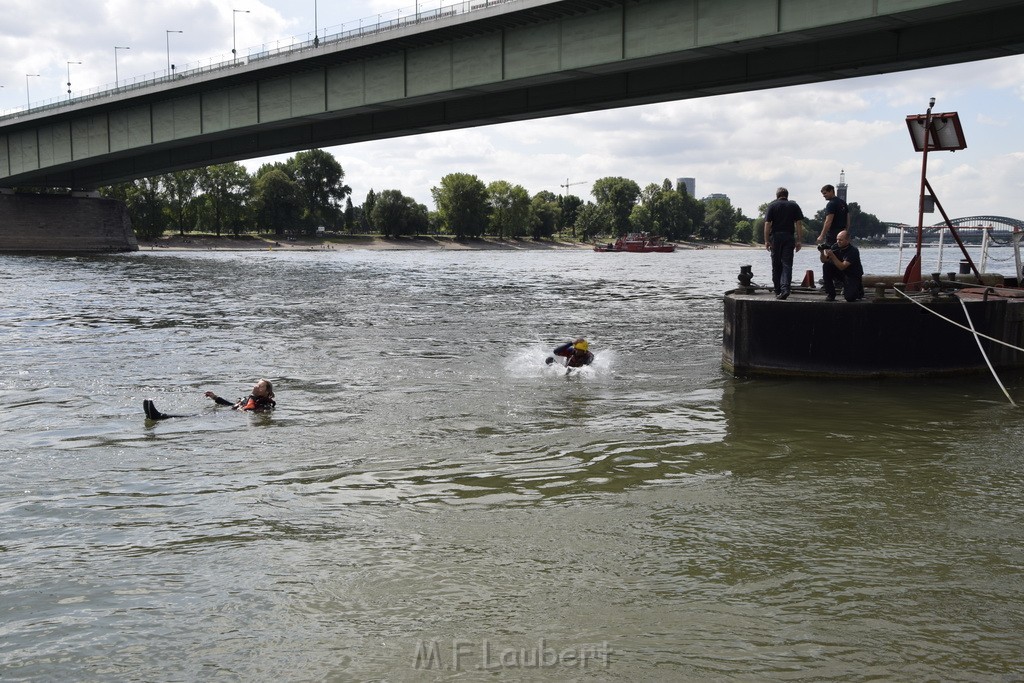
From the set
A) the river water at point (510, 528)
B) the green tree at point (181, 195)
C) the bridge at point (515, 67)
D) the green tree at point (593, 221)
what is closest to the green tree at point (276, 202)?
the green tree at point (181, 195)

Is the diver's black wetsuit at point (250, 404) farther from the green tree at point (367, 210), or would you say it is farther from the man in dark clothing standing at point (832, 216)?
the green tree at point (367, 210)

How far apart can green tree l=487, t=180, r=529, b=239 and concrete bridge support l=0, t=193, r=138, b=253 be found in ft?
258

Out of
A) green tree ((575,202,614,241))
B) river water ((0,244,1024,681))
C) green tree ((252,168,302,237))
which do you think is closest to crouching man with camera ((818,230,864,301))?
river water ((0,244,1024,681))

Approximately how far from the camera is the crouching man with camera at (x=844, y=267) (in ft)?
54.9

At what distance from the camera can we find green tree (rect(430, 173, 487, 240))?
153250 mm

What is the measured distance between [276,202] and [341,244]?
11.7 meters

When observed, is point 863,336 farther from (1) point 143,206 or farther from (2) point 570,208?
(2) point 570,208

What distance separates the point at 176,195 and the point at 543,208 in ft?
235

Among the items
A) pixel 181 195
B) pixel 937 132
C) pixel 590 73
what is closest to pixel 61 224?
pixel 181 195

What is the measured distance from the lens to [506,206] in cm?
16125

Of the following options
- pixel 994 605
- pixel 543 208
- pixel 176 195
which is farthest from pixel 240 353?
pixel 543 208

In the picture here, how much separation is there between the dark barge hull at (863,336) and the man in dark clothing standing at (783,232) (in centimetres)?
59

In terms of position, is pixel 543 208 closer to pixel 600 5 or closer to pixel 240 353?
pixel 600 5

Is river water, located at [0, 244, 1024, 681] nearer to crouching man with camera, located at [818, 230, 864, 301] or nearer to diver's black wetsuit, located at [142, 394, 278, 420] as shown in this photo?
diver's black wetsuit, located at [142, 394, 278, 420]
